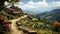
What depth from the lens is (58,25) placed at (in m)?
29.3

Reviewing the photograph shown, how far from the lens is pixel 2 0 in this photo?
34500mm

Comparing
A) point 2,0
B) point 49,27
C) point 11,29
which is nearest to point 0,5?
point 2,0

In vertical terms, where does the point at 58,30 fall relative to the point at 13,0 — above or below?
below

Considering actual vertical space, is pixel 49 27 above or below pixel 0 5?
below

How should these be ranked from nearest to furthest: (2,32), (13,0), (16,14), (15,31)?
(2,32) → (15,31) → (13,0) → (16,14)

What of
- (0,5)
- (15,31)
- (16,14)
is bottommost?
(16,14)

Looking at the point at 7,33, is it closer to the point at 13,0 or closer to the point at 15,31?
the point at 15,31

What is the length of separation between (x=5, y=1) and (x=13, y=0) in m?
1.85

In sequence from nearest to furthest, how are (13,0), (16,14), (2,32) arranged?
1. (2,32)
2. (13,0)
3. (16,14)

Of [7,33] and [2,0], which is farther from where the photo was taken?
[2,0]

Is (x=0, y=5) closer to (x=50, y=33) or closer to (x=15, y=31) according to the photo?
(x=15, y=31)

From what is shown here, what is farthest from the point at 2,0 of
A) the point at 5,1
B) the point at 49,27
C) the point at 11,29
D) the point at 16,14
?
the point at 16,14

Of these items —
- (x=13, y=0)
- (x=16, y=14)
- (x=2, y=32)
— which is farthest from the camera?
(x=16, y=14)

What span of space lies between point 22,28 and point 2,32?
12.6 feet
